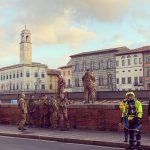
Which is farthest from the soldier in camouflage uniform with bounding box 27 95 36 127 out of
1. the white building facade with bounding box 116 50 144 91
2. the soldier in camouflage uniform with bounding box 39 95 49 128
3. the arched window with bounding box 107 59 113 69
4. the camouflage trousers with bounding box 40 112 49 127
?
the arched window with bounding box 107 59 113 69

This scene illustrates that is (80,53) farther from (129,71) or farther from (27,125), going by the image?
(27,125)

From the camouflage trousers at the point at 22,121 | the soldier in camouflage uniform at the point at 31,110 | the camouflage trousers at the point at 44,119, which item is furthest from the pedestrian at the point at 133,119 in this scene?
the soldier in camouflage uniform at the point at 31,110

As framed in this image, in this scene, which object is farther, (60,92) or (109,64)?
(109,64)

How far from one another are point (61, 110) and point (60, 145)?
4.31 metres

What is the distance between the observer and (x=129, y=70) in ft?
310

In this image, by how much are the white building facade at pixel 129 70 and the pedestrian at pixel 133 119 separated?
7863cm

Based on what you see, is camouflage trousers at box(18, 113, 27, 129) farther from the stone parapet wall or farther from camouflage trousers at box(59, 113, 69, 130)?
the stone parapet wall

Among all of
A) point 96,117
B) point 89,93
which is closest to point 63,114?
point 96,117

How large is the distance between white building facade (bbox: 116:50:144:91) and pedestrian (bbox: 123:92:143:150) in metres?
78.6

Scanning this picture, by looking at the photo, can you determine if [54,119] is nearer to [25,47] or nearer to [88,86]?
[88,86]

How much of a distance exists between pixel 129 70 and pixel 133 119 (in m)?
83.9

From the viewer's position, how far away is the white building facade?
9081 cm

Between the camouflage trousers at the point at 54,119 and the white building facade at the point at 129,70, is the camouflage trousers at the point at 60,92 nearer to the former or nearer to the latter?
the camouflage trousers at the point at 54,119

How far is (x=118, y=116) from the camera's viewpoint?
16125 mm
